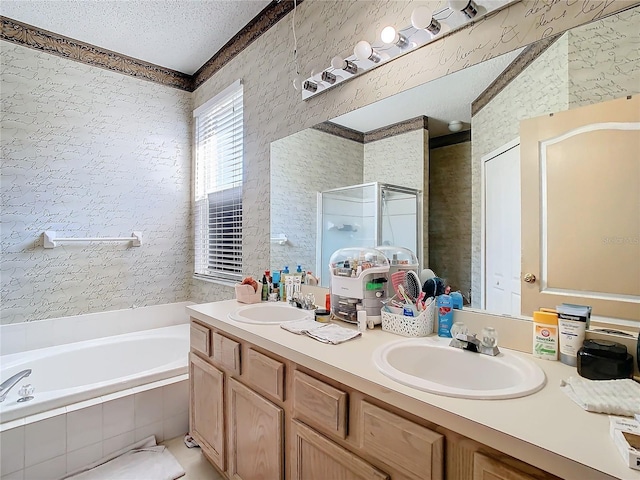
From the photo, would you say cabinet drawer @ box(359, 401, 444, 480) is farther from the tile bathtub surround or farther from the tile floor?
the tile bathtub surround

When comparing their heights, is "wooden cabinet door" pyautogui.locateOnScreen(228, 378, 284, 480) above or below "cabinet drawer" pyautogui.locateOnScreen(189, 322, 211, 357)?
below

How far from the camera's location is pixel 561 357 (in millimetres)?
979

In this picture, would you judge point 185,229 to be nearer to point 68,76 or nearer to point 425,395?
point 68,76

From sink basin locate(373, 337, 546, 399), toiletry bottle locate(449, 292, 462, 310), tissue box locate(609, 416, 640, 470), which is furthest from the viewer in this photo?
toiletry bottle locate(449, 292, 462, 310)

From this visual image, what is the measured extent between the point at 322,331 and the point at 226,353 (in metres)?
0.51

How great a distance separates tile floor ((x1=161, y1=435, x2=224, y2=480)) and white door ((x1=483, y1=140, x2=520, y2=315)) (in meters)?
1.66

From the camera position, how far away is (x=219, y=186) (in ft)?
9.36

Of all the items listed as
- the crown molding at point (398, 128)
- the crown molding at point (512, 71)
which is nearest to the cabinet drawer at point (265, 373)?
the crown molding at point (398, 128)

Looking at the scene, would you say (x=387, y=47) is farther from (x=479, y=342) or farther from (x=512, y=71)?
(x=479, y=342)

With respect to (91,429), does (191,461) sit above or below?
below

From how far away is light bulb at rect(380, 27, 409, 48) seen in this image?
1393 mm

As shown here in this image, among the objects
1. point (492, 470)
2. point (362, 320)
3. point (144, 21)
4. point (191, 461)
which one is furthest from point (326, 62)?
point (191, 461)

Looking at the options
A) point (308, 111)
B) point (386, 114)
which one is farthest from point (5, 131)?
point (386, 114)

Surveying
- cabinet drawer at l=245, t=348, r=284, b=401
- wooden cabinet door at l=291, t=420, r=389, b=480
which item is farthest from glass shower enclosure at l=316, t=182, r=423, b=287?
wooden cabinet door at l=291, t=420, r=389, b=480
